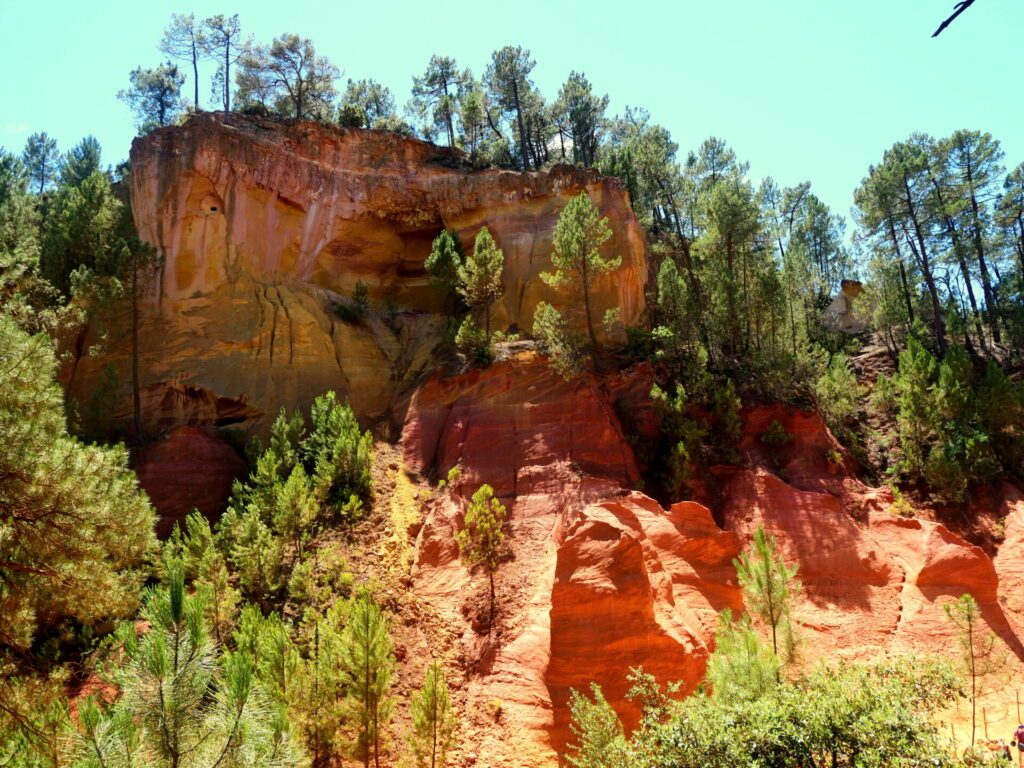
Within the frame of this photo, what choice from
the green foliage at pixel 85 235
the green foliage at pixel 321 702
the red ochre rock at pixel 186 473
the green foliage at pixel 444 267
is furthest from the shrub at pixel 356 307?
the green foliage at pixel 321 702

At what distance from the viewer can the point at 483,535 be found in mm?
21891

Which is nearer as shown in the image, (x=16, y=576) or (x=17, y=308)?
(x=16, y=576)

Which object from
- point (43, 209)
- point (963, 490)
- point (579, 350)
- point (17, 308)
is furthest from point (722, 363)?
point (43, 209)

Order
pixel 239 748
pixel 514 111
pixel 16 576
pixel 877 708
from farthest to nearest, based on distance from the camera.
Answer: pixel 514 111 < pixel 877 708 < pixel 16 576 < pixel 239 748

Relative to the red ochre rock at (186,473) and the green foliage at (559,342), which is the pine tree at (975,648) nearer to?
the green foliage at (559,342)

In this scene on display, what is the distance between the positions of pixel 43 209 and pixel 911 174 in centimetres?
4858

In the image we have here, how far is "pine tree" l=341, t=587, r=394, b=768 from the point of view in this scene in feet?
46.6

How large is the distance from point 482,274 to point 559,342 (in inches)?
183

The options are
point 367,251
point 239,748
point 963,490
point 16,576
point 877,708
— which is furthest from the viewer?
point 367,251

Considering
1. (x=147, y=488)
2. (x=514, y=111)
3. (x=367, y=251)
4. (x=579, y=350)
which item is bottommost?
(x=147, y=488)

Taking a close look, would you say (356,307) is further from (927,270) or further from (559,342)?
(927,270)

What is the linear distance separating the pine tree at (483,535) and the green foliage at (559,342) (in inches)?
266

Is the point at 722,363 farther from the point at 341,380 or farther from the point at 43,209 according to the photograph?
the point at 43,209

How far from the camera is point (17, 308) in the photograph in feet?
49.5
